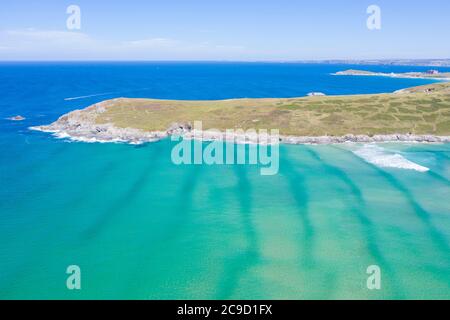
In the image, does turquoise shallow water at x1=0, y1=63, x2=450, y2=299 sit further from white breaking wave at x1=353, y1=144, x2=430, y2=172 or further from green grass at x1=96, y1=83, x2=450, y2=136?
green grass at x1=96, y1=83, x2=450, y2=136

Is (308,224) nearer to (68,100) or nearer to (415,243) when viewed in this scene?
(415,243)

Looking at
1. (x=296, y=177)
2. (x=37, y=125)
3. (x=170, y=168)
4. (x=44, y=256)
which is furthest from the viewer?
(x=37, y=125)

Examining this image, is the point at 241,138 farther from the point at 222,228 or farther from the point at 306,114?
the point at 222,228

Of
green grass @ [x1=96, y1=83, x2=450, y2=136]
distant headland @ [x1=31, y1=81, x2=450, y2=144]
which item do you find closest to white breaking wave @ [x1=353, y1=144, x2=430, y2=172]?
distant headland @ [x1=31, y1=81, x2=450, y2=144]

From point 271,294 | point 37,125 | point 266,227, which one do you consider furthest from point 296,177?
point 37,125

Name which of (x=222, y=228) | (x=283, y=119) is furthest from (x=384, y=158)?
(x=222, y=228)

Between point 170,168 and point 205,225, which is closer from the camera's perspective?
point 205,225

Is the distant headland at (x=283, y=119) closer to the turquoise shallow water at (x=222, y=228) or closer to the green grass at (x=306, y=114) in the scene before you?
the green grass at (x=306, y=114)

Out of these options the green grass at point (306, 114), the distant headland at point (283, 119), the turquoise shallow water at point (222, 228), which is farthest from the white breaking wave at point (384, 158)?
the green grass at point (306, 114)
